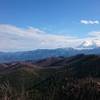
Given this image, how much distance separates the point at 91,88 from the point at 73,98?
3172mm

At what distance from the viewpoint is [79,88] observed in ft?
152

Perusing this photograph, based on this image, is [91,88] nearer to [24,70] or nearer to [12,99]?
[12,99]

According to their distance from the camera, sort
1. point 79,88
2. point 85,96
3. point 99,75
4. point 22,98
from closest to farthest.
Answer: point 22,98 < point 85,96 < point 79,88 < point 99,75

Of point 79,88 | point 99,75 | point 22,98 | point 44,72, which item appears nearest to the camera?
point 22,98

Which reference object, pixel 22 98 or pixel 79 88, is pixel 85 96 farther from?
pixel 22 98

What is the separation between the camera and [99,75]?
70.6 metres

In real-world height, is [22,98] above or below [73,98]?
above

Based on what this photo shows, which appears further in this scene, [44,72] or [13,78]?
[44,72]

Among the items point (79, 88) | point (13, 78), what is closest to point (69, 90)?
point (79, 88)

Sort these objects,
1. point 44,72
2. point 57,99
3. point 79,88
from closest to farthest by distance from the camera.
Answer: point 57,99
point 79,88
point 44,72

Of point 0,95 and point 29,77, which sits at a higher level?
point 0,95

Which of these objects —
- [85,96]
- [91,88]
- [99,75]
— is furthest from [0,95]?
[99,75]

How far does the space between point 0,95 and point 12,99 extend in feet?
4.71

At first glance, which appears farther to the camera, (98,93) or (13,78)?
(13,78)
